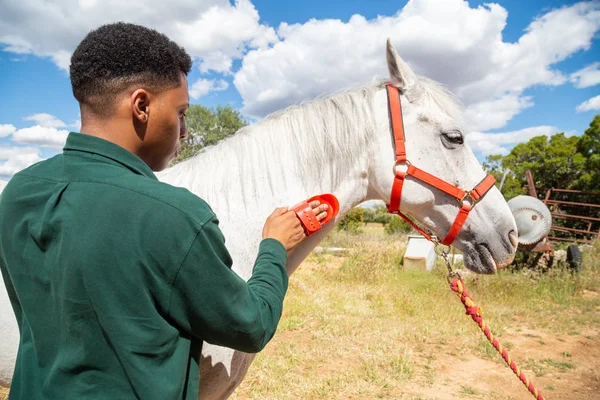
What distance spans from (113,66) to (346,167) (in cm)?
125

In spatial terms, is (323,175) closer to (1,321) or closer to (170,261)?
(170,261)

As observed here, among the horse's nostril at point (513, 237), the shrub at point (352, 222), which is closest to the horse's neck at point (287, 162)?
the horse's nostril at point (513, 237)

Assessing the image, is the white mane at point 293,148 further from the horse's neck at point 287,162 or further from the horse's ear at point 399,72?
the horse's ear at point 399,72

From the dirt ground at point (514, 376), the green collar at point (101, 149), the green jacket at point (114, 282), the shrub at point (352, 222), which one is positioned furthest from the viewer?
the shrub at point (352, 222)

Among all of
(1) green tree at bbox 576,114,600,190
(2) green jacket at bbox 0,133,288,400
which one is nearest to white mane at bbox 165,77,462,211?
(2) green jacket at bbox 0,133,288,400

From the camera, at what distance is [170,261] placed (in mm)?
799

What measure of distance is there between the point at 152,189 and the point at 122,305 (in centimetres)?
27

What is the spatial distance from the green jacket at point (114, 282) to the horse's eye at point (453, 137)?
1521mm

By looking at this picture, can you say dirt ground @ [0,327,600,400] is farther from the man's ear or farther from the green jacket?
the man's ear

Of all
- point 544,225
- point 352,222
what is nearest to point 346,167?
point 544,225

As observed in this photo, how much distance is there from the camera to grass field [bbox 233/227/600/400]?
169 inches

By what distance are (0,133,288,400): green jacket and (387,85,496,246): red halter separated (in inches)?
49.9

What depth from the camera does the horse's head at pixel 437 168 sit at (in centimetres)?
195

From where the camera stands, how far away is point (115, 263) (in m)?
0.78
